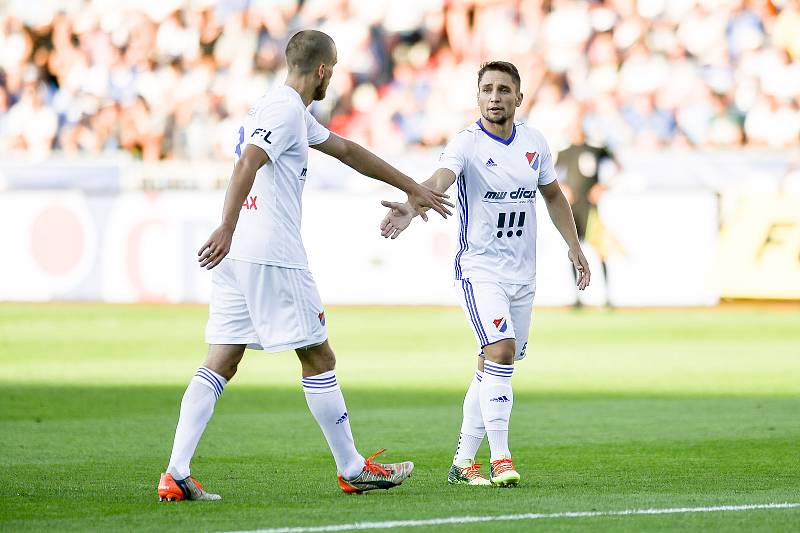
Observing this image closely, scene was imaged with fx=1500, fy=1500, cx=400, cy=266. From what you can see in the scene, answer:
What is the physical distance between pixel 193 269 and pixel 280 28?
24.6 ft

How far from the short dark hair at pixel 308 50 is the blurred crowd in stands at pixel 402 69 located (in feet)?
48.0

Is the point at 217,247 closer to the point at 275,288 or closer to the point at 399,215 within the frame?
the point at 275,288

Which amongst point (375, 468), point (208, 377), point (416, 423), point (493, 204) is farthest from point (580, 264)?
point (416, 423)

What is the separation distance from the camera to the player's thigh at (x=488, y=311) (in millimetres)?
7441

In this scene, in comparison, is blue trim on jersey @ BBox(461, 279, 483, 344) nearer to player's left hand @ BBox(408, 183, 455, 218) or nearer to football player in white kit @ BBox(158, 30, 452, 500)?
player's left hand @ BBox(408, 183, 455, 218)

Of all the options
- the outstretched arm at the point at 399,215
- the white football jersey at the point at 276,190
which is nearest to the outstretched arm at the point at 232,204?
the white football jersey at the point at 276,190

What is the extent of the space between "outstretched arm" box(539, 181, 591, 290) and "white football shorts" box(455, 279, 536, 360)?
1.03 feet

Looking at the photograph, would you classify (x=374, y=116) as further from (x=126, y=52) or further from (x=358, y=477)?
(x=358, y=477)

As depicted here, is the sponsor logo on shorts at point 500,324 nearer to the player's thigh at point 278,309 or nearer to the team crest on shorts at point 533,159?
the team crest on shorts at point 533,159

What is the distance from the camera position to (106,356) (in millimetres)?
15625

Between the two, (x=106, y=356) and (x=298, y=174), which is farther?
(x=106, y=356)

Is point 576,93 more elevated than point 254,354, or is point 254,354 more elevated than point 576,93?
point 576,93

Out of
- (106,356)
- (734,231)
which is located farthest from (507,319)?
(734,231)

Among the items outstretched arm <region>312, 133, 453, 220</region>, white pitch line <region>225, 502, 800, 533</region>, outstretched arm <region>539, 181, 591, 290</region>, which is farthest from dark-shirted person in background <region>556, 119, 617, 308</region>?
white pitch line <region>225, 502, 800, 533</region>
